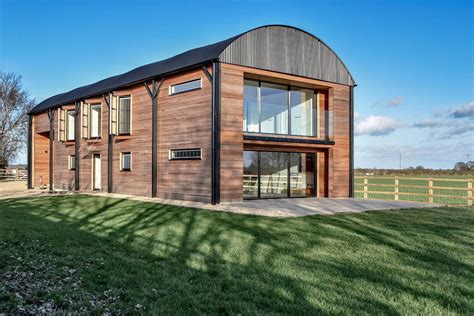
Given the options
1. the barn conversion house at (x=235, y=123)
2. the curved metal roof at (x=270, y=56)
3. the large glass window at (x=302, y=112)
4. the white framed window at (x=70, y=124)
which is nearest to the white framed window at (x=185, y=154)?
the barn conversion house at (x=235, y=123)

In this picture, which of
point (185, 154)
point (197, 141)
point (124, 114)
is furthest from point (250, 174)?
point (124, 114)

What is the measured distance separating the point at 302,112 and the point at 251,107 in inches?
103

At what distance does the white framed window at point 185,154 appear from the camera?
41.5ft

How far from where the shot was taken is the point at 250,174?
13547 mm

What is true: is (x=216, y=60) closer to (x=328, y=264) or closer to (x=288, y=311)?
(x=328, y=264)

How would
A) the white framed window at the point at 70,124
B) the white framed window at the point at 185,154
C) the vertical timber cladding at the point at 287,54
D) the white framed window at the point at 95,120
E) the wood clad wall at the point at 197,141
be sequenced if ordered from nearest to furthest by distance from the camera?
the wood clad wall at the point at 197,141, the vertical timber cladding at the point at 287,54, the white framed window at the point at 185,154, the white framed window at the point at 95,120, the white framed window at the point at 70,124

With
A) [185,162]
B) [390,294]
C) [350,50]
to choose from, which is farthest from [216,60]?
[390,294]

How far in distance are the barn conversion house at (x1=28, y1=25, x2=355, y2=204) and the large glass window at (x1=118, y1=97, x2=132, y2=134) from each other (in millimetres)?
42

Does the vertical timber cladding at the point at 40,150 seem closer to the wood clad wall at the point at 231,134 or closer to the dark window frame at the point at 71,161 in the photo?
the dark window frame at the point at 71,161

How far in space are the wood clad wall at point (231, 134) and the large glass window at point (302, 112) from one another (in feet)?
9.36

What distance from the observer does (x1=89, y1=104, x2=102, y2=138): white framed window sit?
17953mm

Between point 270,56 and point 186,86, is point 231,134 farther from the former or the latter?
point 270,56

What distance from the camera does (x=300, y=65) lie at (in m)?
14.0

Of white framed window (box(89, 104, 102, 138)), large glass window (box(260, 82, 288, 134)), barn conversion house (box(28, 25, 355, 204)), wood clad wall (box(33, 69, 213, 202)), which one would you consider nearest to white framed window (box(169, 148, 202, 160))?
barn conversion house (box(28, 25, 355, 204))
